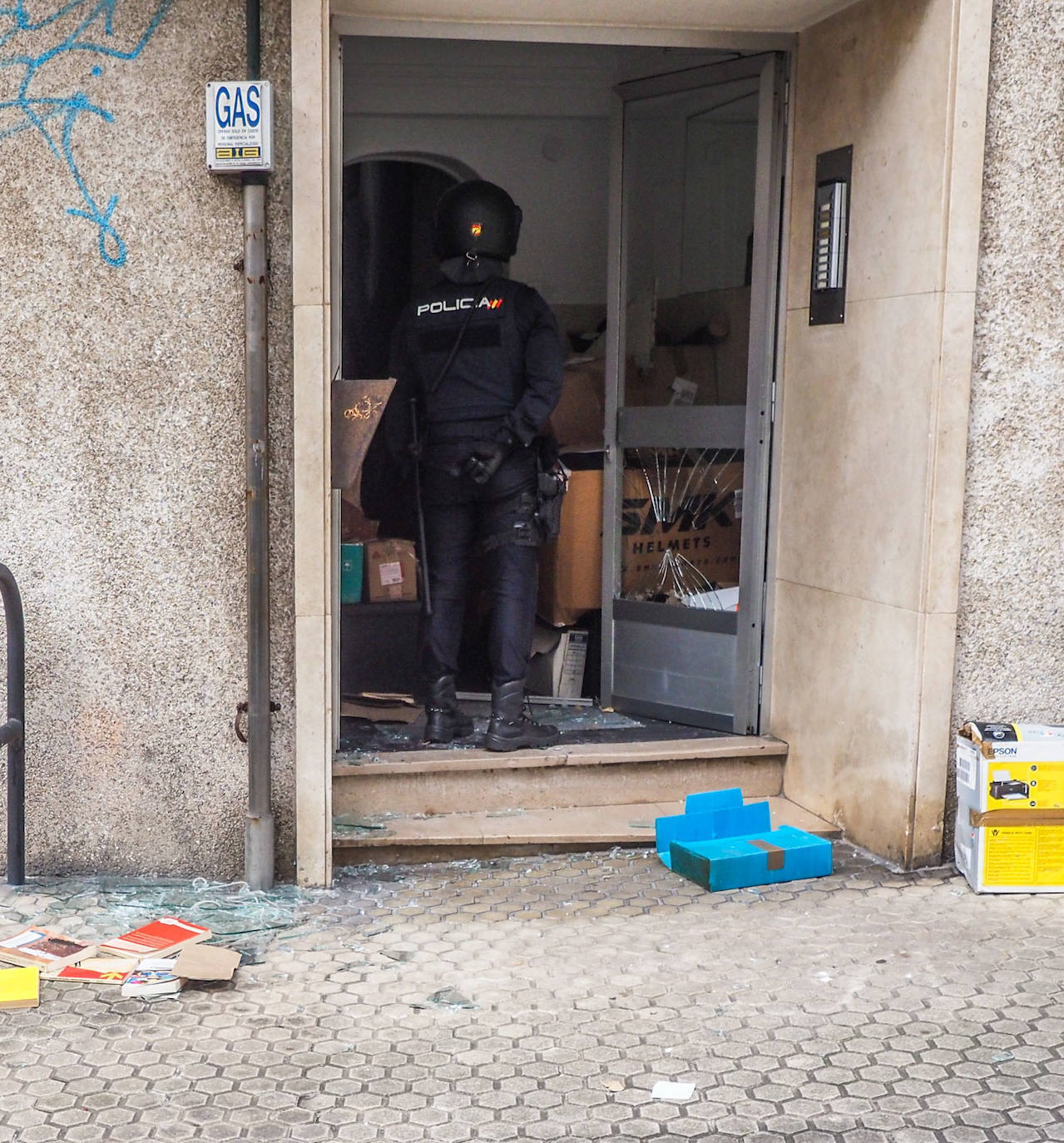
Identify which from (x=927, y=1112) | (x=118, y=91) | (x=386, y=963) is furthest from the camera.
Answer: (x=118, y=91)

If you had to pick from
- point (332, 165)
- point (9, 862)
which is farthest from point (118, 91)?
point (9, 862)

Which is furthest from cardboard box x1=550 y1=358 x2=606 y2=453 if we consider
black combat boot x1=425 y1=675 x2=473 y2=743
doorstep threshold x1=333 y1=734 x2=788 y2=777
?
doorstep threshold x1=333 y1=734 x2=788 y2=777

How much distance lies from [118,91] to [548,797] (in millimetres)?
2819

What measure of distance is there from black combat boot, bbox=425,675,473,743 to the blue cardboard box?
1018 millimetres

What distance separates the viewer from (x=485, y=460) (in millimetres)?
5574

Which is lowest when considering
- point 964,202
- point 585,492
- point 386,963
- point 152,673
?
point 386,963

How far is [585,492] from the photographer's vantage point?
6.50 m

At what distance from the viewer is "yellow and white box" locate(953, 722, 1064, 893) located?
463 centimetres

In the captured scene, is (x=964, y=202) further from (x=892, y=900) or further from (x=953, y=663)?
(x=892, y=900)

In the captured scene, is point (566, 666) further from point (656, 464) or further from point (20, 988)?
point (20, 988)

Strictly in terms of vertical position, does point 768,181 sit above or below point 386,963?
above

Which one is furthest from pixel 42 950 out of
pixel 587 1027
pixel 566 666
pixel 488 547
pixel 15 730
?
pixel 566 666

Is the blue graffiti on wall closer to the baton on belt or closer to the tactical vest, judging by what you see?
the tactical vest

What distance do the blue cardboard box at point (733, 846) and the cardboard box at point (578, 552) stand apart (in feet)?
5.08
